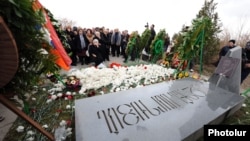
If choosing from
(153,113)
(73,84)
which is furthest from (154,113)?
(73,84)

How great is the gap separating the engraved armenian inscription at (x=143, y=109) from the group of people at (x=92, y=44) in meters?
4.70

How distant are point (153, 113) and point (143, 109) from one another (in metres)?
0.17

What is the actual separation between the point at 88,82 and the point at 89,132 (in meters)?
2.77

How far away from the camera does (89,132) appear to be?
198 centimetres

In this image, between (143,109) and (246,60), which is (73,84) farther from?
(246,60)

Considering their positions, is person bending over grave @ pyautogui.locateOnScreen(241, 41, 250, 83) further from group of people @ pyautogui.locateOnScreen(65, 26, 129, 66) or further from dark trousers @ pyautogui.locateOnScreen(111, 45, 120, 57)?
dark trousers @ pyautogui.locateOnScreen(111, 45, 120, 57)

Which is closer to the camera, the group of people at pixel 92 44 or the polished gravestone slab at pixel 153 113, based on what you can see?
the polished gravestone slab at pixel 153 113

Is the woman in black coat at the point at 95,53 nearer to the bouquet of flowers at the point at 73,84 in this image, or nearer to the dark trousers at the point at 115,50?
the bouquet of flowers at the point at 73,84

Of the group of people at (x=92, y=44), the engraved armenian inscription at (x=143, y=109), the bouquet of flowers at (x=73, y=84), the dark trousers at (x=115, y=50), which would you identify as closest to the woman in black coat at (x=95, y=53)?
the group of people at (x=92, y=44)

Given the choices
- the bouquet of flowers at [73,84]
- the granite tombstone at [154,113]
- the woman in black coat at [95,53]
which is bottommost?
the granite tombstone at [154,113]

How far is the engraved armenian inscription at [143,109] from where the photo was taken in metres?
2.22

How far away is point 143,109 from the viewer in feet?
8.42

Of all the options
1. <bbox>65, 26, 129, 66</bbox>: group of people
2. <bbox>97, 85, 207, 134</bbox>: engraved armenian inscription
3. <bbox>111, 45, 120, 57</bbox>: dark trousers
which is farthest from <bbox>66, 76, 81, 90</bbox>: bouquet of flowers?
<bbox>111, 45, 120, 57</bbox>: dark trousers

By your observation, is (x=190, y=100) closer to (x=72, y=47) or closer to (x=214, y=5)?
(x=72, y=47)
